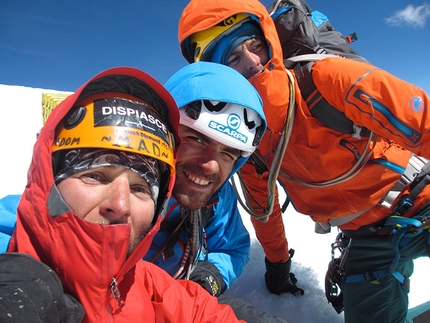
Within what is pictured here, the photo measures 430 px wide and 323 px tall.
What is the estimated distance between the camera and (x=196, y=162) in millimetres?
1366

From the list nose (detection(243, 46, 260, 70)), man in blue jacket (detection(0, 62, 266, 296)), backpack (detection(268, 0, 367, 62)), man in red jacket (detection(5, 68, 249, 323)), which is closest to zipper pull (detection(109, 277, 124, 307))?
man in red jacket (detection(5, 68, 249, 323))

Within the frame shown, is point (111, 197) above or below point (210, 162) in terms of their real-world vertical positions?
below

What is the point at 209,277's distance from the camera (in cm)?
152

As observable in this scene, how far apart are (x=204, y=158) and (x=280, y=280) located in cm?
151

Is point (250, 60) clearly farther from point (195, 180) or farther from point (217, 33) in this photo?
point (195, 180)

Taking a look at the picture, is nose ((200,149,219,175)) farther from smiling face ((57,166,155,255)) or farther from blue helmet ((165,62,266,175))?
smiling face ((57,166,155,255))

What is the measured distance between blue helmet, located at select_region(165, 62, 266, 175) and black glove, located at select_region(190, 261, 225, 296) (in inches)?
28.8

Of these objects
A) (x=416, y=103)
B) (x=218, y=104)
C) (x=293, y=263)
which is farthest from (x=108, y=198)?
(x=293, y=263)

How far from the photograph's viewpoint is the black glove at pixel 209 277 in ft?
4.86

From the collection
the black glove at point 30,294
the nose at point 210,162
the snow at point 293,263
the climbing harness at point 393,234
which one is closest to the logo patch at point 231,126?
the nose at point 210,162

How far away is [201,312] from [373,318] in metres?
1.45

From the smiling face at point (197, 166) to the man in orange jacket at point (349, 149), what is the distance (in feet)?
1.15

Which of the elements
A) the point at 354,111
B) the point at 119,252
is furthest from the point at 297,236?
the point at 119,252

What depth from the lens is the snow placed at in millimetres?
2203
